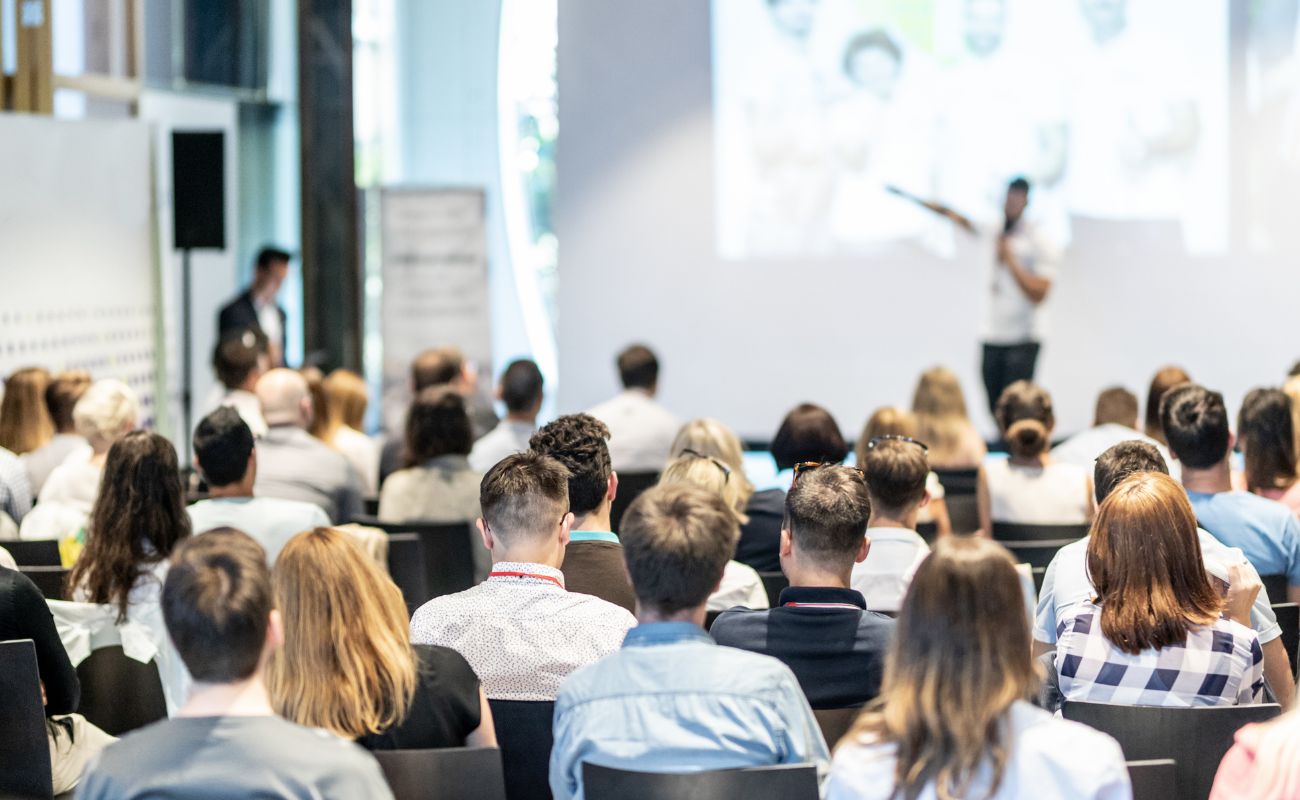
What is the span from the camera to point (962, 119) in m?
8.83

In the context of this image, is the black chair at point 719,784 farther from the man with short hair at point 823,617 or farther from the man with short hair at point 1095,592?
the man with short hair at point 1095,592

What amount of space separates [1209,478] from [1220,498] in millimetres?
98

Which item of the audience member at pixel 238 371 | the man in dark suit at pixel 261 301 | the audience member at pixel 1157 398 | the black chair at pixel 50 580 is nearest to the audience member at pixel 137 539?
the black chair at pixel 50 580

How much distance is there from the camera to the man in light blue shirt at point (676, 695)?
215 cm

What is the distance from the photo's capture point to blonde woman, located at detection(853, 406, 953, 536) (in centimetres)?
443

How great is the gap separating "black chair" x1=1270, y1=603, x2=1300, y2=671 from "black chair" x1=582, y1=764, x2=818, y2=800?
5.01ft

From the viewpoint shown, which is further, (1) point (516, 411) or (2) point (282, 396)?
(1) point (516, 411)

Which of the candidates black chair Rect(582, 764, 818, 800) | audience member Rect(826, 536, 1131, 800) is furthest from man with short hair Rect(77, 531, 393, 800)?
audience member Rect(826, 536, 1131, 800)

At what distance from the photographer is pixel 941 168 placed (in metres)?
8.89

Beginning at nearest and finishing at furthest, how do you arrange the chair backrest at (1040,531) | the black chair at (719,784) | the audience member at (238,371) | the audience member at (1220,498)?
the black chair at (719,784) < the audience member at (1220,498) < the chair backrest at (1040,531) < the audience member at (238,371)

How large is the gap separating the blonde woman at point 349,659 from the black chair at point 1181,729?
102 cm

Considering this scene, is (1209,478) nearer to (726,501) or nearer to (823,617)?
(726,501)

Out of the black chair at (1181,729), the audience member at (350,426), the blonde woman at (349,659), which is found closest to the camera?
the blonde woman at (349,659)

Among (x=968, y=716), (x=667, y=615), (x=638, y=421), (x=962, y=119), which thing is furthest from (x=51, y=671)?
(x=962, y=119)
